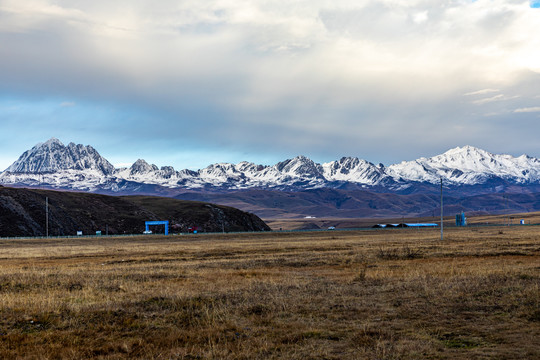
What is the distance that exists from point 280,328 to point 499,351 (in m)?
6.02

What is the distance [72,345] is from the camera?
Answer: 1325cm

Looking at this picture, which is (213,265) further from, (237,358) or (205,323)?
(237,358)

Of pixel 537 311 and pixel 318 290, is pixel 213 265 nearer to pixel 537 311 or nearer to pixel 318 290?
pixel 318 290

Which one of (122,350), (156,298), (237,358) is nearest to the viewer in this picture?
(237,358)

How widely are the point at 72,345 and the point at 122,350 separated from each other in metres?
1.52

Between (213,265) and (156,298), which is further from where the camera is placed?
(213,265)

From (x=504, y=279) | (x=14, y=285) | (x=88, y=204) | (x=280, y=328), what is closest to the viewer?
(x=280, y=328)

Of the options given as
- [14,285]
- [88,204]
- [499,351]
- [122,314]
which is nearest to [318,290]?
[122,314]

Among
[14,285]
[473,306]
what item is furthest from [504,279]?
[14,285]

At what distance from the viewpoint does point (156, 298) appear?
19.9 meters

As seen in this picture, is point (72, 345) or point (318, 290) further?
point (318, 290)

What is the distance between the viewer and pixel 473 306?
17625mm

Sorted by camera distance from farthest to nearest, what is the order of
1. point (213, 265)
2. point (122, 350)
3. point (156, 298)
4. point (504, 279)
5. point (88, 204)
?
point (88, 204) < point (213, 265) < point (504, 279) < point (156, 298) < point (122, 350)

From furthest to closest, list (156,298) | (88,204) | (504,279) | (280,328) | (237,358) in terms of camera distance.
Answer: (88,204), (504,279), (156,298), (280,328), (237,358)
